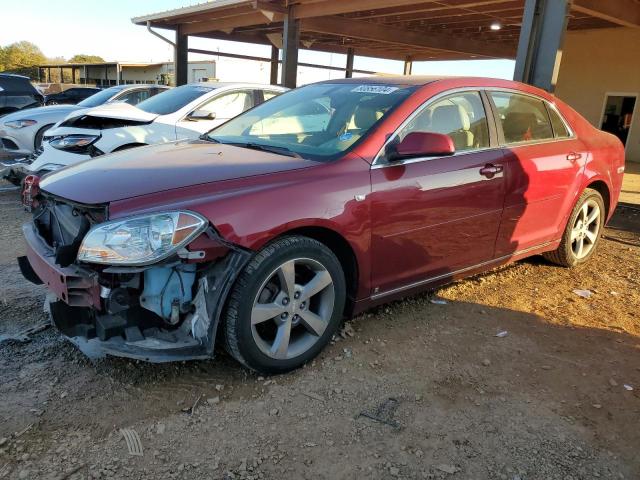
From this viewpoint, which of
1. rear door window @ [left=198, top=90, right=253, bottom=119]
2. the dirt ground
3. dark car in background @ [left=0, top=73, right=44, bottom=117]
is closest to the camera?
the dirt ground

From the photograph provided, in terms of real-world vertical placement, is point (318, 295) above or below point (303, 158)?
below

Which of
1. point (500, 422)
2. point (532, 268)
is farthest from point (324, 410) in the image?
point (532, 268)

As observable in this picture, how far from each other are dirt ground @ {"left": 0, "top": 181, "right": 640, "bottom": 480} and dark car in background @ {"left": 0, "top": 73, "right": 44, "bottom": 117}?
35.4 ft

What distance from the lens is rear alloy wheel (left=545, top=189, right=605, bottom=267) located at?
4.85 metres

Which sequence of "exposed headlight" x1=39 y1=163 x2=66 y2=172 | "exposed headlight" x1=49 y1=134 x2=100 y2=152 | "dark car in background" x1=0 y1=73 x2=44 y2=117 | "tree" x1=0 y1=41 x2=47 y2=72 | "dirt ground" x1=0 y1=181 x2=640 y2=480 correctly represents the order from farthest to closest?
"tree" x1=0 y1=41 x2=47 y2=72 → "dark car in background" x1=0 y1=73 x2=44 y2=117 → "exposed headlight" x1=49 y1=134 x2=100 y2=152 → "exposed headlight" x1=39 y1=163 x2=66 y2=172 → "dirt ground" x1=0 y1=181 x2=640 y2=480

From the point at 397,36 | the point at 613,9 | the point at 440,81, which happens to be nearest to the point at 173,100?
the point at 440,81

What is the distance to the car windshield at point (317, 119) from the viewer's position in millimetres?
3414

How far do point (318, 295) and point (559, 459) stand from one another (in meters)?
1.48

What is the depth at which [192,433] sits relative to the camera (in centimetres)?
256

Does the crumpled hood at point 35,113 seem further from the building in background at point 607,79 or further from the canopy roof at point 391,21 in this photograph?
the building in background at point 607,79

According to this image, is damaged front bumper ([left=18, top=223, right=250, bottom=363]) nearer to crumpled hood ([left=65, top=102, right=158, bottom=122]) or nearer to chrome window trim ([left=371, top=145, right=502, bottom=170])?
chrome window trim ([left=371, top=145, right=502, bottom=170])

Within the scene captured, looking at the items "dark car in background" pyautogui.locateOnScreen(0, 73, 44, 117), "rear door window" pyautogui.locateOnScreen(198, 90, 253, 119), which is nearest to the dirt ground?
"rear door window" pyautogui.locateOnScreen(198, 90, 253, 119)

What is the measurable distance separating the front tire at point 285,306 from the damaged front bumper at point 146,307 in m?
0.11

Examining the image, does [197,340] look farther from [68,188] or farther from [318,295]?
[68,188]
